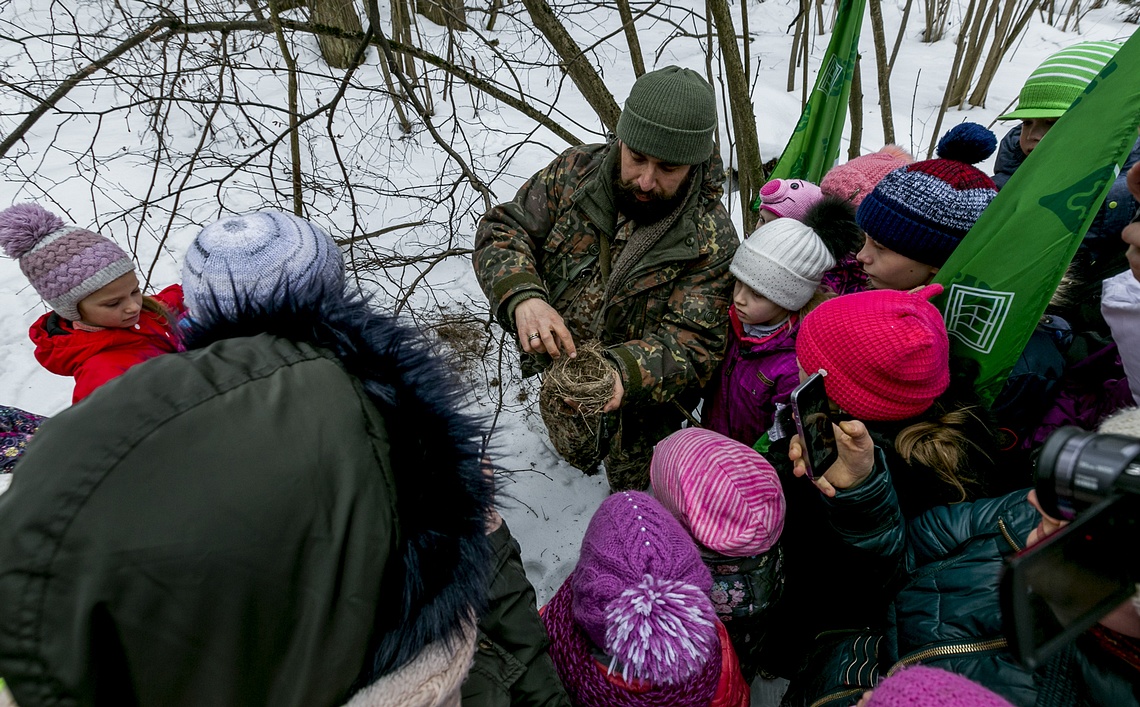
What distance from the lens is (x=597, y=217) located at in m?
2.12

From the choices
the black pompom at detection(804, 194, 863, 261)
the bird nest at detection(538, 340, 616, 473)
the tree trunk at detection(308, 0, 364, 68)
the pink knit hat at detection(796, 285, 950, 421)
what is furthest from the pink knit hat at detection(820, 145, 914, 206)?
the tree trunk at detection(308, 0, 364, 68)

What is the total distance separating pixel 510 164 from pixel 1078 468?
5.89 meters

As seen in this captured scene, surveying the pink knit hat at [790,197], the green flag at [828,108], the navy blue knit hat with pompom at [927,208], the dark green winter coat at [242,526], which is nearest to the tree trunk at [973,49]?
the green flag at [828,108]

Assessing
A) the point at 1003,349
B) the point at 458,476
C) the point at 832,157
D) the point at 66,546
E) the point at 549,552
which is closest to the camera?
the point at 66,546

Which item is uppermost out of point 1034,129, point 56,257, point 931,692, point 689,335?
point 56,257

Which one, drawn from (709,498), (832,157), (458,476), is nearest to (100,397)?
(458,476)

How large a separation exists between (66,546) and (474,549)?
0.48 meters

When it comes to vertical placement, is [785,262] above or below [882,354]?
above

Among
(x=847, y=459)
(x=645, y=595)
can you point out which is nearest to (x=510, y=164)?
(x=847, y=459)

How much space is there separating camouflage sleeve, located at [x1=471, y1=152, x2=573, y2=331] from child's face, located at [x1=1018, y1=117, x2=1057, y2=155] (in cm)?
211

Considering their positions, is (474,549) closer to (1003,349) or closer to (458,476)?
(458,476)

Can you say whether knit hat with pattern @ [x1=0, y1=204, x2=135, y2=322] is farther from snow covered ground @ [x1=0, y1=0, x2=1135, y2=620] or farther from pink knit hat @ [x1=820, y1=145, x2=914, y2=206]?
pink knit hat @ [x1=820, y1=145, x2=914, y2=206]

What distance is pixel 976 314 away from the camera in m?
1.71

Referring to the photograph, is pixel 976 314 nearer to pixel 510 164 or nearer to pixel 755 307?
pixel 755 307
